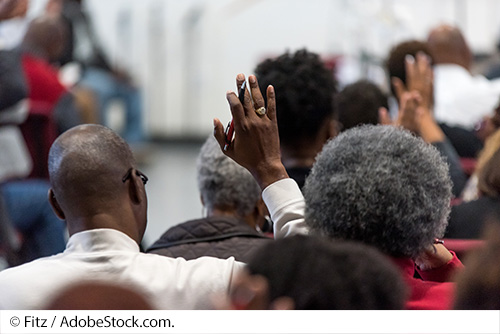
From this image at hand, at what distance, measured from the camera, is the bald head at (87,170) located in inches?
64.0

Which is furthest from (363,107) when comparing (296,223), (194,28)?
(194,28)

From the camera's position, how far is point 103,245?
1587 millimetres

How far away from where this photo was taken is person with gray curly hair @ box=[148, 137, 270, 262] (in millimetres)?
1900

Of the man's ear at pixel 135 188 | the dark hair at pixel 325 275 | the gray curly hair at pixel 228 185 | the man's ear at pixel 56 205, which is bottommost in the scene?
the gray curly hair at pixel 228 185

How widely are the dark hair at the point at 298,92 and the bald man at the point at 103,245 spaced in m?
0.76

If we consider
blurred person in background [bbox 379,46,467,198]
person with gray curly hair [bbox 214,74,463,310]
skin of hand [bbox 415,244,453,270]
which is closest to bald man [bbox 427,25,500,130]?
blurred person in background [bbox 379,46,467,198]

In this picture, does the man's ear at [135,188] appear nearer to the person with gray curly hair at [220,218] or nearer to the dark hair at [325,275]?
the person with gray curly hair at [220,218]

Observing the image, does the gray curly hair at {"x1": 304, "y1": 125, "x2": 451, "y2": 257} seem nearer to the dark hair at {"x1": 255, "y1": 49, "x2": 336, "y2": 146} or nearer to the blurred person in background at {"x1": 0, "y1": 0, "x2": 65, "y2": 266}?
the dark hair at {"x1": 255, "y1": 49, "x2": 336, "y2": 146}

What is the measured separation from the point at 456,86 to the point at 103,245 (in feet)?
8.95

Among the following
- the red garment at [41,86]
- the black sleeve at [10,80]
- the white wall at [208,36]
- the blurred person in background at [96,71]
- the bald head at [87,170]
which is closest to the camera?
the bald head at [87,170]

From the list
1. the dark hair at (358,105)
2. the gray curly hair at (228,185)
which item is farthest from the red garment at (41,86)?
the gray curly hair at (228,185)

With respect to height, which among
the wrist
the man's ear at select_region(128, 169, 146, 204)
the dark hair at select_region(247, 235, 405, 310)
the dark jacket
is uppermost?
the dark hair at select_region(247, 235, 405, 310)

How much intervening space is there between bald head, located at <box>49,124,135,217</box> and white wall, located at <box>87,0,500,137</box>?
7.23m

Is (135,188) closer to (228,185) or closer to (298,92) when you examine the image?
(228,185)
